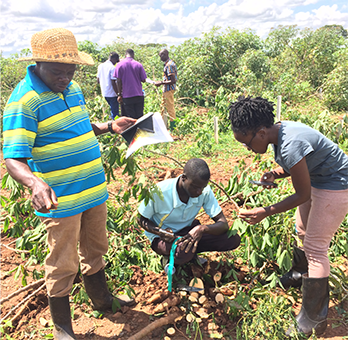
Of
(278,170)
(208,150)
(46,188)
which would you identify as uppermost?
(46,188)

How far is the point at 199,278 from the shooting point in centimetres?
244

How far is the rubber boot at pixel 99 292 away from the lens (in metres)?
2.12

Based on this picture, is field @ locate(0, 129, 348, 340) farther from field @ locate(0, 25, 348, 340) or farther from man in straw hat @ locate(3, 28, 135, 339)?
man in straw hat @ locate(3, 28, 135, 339)

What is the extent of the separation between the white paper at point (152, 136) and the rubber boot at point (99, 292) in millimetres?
882

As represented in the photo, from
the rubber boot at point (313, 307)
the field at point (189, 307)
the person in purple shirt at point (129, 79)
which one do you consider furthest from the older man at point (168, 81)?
the rubber boot at point (313, 307)

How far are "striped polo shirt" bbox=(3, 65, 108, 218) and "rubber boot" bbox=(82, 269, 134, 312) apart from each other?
21.4 inches

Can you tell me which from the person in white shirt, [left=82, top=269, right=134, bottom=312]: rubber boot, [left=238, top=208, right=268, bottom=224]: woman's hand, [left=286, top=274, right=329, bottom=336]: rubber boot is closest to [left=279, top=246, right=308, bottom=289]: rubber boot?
[left=286, top=274, right=329, bottom=336]: rubber boot

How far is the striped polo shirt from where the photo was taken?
154 centimetres

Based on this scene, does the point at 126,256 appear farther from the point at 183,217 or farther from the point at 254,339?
the point at 254,339

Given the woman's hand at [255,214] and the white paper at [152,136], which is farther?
the woman's hand at [255,214]

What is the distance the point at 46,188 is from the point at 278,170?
156 centimetres

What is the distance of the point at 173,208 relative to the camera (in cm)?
235

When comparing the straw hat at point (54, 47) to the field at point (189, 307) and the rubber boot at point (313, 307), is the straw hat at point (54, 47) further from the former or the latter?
the rubber boot at point (313, 307)

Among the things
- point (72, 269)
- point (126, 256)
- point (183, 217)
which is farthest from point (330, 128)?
point (72, 269)
